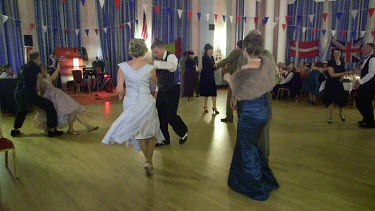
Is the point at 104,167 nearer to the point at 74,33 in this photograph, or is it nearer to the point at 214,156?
the point at 214,156

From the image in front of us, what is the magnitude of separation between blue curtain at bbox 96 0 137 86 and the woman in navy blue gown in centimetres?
903

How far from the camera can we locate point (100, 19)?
36.4 ft

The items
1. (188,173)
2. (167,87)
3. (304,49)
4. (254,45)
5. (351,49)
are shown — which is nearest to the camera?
(254,45)

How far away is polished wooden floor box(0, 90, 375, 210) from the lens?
2768 millimetres

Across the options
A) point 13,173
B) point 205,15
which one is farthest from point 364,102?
point 205,15

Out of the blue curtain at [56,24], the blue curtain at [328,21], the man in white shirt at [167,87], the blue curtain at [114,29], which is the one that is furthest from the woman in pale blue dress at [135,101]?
the blue curtain at [328,21]

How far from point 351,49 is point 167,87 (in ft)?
30.6

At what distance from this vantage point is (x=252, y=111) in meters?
2.79

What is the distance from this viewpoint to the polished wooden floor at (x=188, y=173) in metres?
2.77

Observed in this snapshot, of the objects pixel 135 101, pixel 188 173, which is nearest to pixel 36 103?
pixel 135 101

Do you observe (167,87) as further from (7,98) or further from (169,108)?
(7,98)

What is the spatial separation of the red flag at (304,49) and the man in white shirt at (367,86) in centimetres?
680

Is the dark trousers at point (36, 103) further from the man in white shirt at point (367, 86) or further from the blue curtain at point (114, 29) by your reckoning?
the blue curtain at point (114, 29)

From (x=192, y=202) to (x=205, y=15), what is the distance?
32.6 feet
